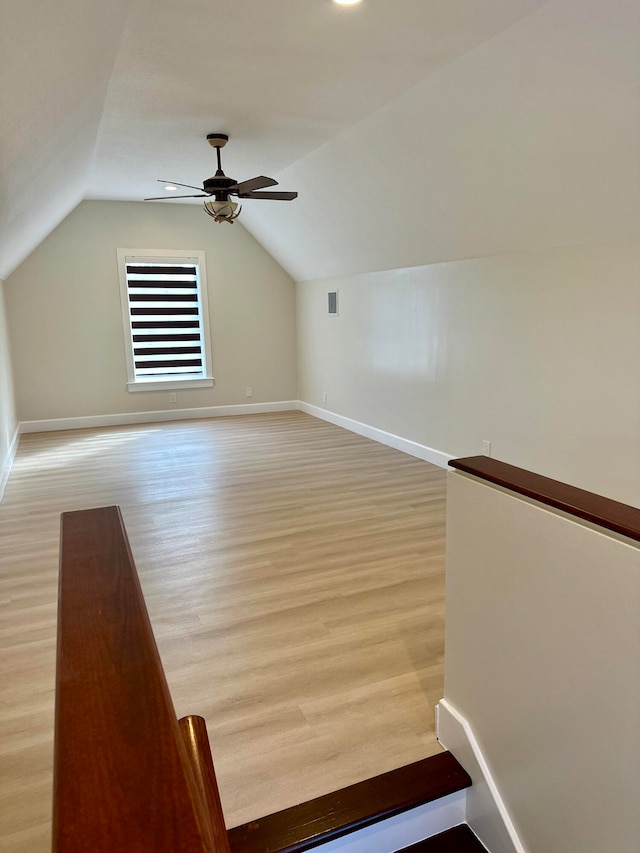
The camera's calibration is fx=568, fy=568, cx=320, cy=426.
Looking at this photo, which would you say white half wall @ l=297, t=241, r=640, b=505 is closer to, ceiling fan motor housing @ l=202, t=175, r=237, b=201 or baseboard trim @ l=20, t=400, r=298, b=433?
ceiling fan motor housing @ l=202, t=175, r=237, b=201

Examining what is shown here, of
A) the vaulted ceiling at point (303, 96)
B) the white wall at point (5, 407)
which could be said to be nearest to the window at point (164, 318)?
the white wall at point (5, 407)

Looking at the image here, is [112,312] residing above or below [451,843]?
above

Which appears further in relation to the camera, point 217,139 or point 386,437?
point 386,437

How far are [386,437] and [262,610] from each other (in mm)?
3397

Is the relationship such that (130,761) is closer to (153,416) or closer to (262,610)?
(262,610)

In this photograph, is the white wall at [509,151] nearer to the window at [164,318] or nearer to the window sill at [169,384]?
the window at [164,318]

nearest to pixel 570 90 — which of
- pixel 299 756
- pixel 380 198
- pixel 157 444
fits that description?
pixel 380 198

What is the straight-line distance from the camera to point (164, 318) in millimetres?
7270

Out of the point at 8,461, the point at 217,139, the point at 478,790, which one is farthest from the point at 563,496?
the point at 8,461

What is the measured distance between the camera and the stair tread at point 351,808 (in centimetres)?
153

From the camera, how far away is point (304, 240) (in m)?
6.31

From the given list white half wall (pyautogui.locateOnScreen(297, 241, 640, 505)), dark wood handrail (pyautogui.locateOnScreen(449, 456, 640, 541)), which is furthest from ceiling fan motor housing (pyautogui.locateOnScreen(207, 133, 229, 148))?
dark wood handrail (pyautogui.locateOnScreen(449, 456, 640, 541))

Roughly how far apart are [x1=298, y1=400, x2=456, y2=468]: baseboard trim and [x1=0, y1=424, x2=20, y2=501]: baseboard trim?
3.48 metres

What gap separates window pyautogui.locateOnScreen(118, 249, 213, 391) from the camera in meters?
7.05
